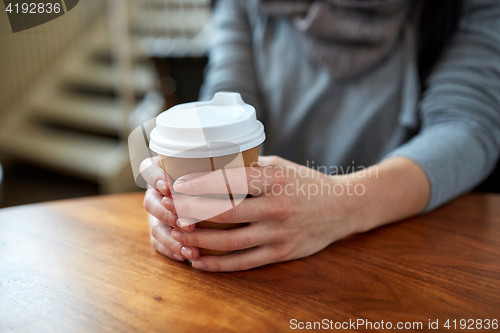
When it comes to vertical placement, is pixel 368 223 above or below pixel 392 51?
below

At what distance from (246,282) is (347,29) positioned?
573 mm

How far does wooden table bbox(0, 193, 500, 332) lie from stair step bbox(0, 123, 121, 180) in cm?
180

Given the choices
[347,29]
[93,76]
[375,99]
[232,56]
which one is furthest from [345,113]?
[93,76]

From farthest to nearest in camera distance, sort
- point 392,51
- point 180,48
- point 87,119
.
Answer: point 87,119 → point 180,48 → point 392,51

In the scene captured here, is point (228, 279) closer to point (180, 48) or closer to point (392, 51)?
point (392, 51)

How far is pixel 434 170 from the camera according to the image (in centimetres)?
60

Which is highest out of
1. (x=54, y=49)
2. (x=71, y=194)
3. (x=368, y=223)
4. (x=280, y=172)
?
(x=280, y=172)

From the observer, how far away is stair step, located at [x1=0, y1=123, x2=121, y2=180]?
91.5 inches

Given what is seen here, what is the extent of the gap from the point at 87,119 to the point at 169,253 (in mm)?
2226

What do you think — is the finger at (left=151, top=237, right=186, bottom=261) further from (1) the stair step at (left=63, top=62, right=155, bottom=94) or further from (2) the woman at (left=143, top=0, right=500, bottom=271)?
(1) the stair step at (left=63, top=62, right=155, bottom=94)

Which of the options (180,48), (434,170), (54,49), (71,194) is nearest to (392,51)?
(434,170)

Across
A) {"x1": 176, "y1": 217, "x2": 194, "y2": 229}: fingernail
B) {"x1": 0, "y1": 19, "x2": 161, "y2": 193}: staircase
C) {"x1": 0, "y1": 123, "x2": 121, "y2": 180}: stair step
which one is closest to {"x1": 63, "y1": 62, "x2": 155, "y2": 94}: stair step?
{"x1": 0, "y1": 19, "x2": 161, "y2": 193}: staircase

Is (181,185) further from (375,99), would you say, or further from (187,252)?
(375,99)

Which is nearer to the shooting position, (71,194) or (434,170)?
(434,170)
